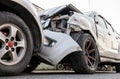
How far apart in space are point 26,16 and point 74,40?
1.52 m

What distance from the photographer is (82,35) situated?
20.6 feet

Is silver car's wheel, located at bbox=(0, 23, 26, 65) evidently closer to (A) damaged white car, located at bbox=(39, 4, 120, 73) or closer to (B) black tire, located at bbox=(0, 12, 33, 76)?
(B) black tire, located at bbox=(0, 12, 33, 76)

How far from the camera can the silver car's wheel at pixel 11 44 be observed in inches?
173

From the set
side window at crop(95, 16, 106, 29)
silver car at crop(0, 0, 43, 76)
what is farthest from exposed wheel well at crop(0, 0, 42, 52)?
side window at crop(95, 16, 106, 29)

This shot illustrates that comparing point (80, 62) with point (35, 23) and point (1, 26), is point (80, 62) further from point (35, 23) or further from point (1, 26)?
point (1, 26)

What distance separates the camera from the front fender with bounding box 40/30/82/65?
17.5 ft

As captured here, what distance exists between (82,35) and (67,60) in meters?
0.56

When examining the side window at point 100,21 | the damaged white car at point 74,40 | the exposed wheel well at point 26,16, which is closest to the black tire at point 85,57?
the damaged white car at point 74,40

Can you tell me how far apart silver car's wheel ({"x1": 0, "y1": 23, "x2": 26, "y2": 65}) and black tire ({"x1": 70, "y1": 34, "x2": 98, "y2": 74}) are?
1537 mm

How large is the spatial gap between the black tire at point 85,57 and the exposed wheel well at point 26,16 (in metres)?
1.13

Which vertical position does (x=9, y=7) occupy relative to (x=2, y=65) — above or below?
above

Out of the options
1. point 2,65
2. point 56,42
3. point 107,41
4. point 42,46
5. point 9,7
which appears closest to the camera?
point 2,65

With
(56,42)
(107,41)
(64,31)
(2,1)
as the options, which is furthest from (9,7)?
(107,41)

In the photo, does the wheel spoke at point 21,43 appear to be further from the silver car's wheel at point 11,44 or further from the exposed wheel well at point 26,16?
the exposed wheel well at point 26,16
